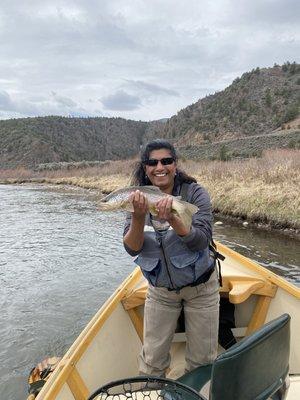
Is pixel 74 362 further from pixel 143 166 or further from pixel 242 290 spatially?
pixel 242 290

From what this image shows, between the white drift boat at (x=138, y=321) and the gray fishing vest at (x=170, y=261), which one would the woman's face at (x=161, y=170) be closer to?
the gray fishing vest at (x=170, y=261)

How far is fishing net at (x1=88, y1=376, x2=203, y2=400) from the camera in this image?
7.98 ft

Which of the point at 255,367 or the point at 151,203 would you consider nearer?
the point at 255,367

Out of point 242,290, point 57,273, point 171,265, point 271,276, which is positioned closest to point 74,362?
point 171,265

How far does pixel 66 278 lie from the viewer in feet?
36.3

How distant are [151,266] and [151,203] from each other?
568 millimetres

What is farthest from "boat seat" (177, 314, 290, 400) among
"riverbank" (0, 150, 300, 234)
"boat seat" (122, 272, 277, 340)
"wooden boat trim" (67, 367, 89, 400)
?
"riverbank" (0, 150, 300, 234)

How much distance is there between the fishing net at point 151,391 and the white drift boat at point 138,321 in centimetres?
83

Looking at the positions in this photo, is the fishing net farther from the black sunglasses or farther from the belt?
the black sunglasses

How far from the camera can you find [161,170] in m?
3.23

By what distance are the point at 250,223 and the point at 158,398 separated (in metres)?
13.2

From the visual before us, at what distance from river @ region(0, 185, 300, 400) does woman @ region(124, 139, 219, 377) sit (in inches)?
127

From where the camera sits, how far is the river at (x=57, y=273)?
7.30m

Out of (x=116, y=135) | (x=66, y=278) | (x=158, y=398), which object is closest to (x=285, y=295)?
(x=158, y=398)
